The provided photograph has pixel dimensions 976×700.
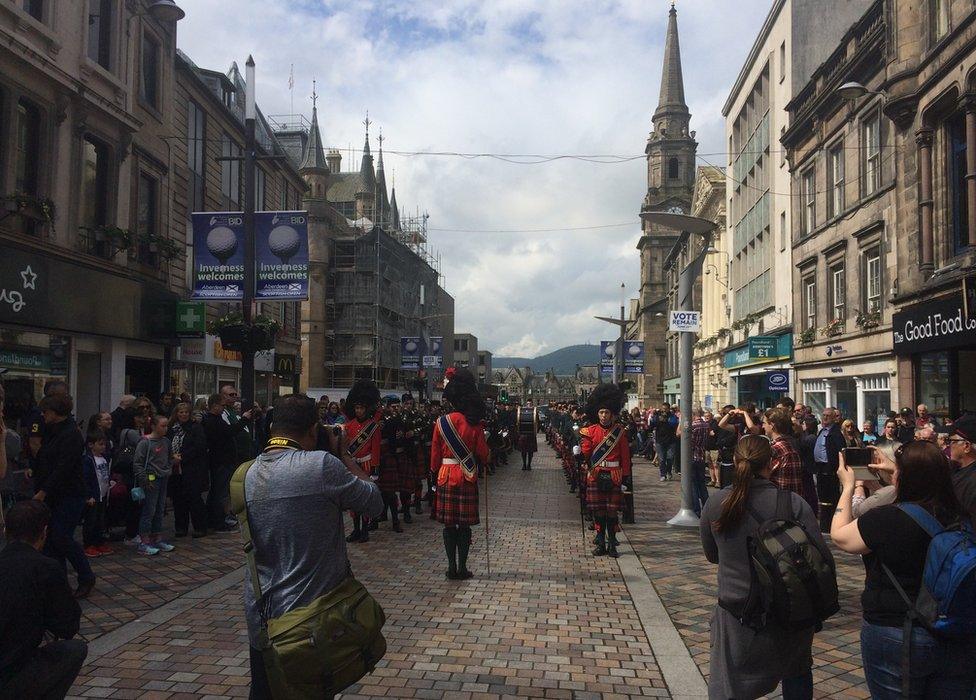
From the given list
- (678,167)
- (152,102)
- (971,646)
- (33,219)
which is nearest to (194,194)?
(152,102)

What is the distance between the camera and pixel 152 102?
1906 centimetres

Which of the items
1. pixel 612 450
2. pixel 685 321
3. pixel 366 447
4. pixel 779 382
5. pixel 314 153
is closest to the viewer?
pixel 612 450

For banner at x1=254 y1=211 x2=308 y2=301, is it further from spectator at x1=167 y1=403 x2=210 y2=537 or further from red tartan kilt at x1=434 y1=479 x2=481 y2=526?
red tartan kilt at x1=434 y1=479 x2=481 y2=526

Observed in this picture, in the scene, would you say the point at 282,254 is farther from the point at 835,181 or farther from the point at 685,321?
the point at 835,181

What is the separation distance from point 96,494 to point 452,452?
399cm

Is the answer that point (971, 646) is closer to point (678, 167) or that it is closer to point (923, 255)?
point (923, 255)

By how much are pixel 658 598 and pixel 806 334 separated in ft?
60.1

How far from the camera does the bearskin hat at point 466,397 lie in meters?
8.07

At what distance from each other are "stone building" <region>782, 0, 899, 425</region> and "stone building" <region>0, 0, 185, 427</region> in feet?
51.7

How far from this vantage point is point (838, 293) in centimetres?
2178

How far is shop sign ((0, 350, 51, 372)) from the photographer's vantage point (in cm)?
1340

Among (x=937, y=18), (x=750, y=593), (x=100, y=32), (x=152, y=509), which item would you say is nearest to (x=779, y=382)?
(x=937, y=18)

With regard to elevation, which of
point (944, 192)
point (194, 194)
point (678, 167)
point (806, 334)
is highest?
point (678, 167)

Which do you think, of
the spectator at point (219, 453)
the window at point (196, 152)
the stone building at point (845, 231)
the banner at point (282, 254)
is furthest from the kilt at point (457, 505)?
the window at point (196, 152)
